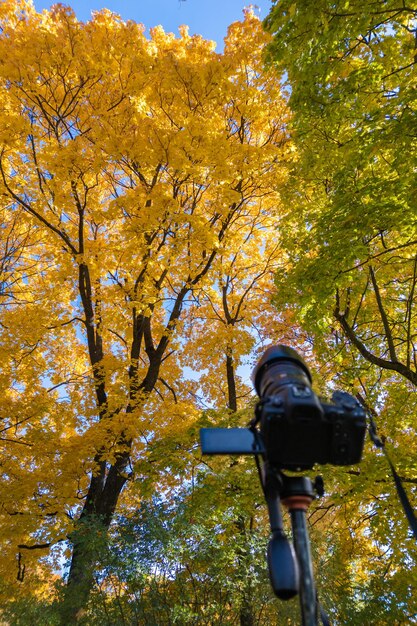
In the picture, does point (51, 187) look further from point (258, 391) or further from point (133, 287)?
point (258, 391)

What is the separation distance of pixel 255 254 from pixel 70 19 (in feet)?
→ 24.7

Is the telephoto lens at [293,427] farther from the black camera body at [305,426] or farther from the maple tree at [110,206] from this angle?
the maple tree at [110,206]

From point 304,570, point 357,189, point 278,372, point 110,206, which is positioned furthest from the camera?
point 110,206

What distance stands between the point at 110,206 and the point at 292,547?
26.2 feet

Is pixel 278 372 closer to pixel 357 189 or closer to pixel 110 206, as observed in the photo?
pixel 357 189

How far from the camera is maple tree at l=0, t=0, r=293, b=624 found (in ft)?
25.1

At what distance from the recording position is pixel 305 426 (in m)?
1.54

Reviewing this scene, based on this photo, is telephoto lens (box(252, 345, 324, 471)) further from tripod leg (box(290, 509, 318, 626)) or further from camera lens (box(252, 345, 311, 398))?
tripod leg (box(290, 509, 318, 626))

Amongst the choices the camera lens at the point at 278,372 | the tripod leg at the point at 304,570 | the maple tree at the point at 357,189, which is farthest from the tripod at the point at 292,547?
the maple tree at the point at 357,189

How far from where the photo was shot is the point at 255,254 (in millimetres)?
12844

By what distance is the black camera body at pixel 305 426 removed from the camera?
5.01 feet

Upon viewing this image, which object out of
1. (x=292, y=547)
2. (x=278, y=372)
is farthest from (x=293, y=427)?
(x=292, y=547)

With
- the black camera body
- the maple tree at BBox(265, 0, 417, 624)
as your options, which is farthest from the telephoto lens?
the maple tree at BBox(265, 0, 417, 624)

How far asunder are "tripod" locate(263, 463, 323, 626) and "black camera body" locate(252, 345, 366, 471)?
0.07m
